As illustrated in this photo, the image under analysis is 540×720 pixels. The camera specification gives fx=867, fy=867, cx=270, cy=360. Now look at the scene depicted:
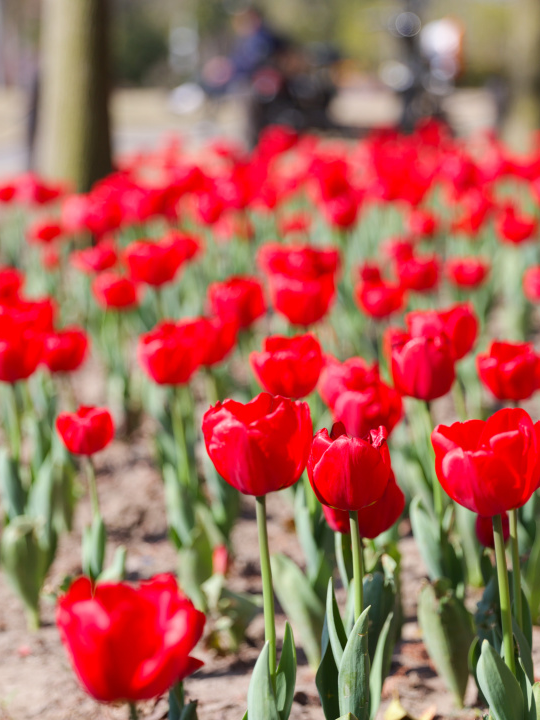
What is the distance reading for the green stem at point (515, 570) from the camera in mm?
1177

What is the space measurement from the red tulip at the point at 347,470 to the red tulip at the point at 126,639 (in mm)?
315

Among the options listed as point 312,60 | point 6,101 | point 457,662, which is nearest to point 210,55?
point 6,101

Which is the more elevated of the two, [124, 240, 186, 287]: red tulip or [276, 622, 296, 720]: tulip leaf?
[124, 240, 186, 287]: red tulip

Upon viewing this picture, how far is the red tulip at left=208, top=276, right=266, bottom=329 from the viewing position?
2.35 m

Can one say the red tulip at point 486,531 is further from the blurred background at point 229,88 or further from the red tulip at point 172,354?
the blurred background at point 229,88

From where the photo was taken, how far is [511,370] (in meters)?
1.58

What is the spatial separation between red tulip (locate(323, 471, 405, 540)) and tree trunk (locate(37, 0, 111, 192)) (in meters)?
5.67

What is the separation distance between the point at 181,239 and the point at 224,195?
3.25 ft

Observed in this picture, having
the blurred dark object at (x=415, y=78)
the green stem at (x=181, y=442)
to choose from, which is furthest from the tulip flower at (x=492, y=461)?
the blurred dark object at (x=415, y=78)

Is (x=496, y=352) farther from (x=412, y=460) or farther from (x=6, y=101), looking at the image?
(x=6, y=101)

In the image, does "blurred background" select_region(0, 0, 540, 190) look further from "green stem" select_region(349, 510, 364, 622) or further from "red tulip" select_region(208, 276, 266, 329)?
"green stem" select_region(349, 510, 364, 622)

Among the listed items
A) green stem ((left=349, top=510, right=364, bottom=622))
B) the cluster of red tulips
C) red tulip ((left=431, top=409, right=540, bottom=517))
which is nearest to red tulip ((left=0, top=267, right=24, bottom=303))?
the cluster of red tulips

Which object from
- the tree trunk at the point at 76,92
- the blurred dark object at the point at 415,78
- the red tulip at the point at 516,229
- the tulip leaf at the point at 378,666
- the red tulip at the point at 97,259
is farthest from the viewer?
the blurred dark object at the point at 415,78

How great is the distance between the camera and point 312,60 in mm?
13789
